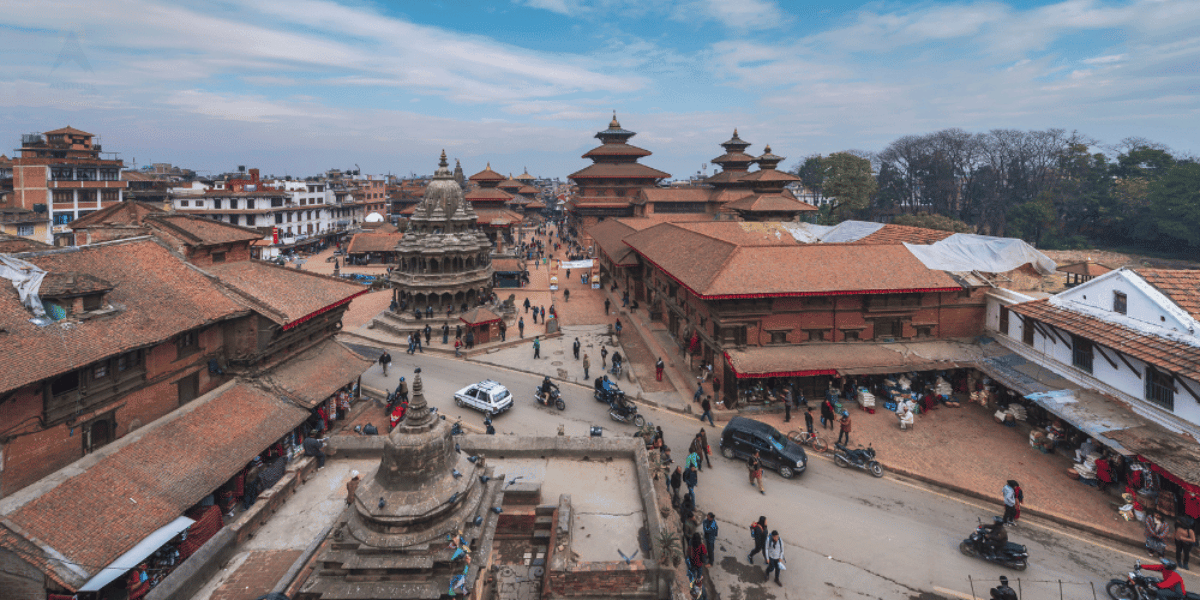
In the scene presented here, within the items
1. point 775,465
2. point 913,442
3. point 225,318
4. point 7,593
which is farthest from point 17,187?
point 913,442

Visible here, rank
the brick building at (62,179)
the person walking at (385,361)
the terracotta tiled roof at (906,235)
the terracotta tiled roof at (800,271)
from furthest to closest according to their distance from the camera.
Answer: the brick building at (62,179), the terracotta tiled roof at (906,235), the person walking at (385,361), the terracotta tiled roof at (800,271)

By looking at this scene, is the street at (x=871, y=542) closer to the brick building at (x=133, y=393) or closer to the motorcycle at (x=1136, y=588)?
the motorcycle at (x=1136, y=588)

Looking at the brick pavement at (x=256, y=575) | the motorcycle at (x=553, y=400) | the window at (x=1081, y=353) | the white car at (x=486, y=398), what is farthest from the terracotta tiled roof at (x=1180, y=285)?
the brick pavement at (x=256, y=575)

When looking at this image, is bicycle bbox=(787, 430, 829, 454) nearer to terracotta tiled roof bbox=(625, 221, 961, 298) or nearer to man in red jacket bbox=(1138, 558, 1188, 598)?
terracotta tiled roof bbox=(625, 221, 961, 298)

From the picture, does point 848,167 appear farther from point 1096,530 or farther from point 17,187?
point 17,187

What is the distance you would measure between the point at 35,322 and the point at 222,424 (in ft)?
15.4

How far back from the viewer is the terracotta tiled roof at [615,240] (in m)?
39.4

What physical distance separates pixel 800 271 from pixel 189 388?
71.3 feet

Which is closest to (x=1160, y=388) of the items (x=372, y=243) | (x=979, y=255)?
(x=979, y=255)

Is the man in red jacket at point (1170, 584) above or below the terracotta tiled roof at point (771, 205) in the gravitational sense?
below

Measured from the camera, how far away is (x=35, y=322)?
11820 mm

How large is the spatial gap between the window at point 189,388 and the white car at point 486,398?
A: 9048mm

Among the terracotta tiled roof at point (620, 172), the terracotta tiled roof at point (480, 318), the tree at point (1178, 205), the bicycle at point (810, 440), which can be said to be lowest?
the bicycle at point (810, 440)

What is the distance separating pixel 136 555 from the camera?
35.5ft
